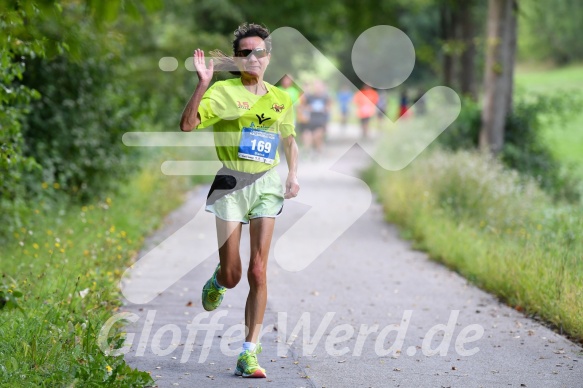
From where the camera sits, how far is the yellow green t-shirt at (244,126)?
632 centimetres

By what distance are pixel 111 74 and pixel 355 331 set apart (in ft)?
24.8

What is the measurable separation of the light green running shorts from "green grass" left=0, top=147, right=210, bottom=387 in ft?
3.39

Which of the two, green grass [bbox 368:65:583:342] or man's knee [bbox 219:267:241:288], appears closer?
man's knee [bbox 219:267:241:288]

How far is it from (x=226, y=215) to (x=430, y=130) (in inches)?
536

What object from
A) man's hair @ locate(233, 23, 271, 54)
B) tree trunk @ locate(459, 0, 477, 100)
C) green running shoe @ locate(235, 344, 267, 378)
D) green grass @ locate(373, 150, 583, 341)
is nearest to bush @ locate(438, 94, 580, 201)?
green grass @ locate(373, 150, 583, 341)

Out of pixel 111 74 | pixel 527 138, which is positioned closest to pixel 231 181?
pixel 111 74

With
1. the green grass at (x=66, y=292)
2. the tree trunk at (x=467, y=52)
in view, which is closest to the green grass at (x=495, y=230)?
the green grass at (x=66, y=292)

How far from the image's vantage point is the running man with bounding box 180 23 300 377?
6340 mm

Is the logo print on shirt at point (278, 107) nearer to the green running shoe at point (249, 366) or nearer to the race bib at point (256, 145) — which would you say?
the race bib at point (256, 145)

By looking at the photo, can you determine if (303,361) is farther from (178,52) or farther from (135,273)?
(178,52)

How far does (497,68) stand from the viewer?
53.2ft

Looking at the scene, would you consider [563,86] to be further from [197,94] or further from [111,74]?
[197,94]

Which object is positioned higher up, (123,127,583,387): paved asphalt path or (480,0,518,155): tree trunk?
(480,0,518,155): tree trunk

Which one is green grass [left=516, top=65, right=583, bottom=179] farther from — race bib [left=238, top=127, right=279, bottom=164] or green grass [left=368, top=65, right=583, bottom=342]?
race bib [left=238, top=127, right=279, bottom=164]
